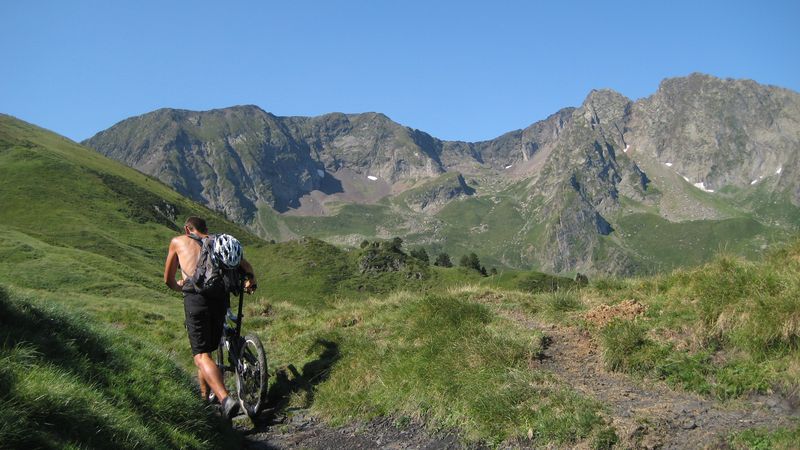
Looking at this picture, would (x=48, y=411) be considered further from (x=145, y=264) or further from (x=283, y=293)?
(x=283, y=293)

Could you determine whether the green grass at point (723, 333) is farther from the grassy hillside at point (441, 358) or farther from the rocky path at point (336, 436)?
the rocky path at point (336, 436)

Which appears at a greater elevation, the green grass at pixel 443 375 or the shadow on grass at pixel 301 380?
the green grass at pixel 443 375

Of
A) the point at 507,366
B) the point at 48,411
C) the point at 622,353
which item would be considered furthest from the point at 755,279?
the point at 48,411

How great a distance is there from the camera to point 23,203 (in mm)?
104875

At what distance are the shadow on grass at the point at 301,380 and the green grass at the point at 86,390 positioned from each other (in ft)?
7.44

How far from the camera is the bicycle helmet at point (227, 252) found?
31.3 ft

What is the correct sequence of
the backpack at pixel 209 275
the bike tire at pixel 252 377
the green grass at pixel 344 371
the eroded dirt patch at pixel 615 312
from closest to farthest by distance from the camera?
the green grass at pixel 344 371 < the backpack at pixel 209 275 < the bike tire at pixel 252 377 < the eroded dirt patch at pixel 615 312

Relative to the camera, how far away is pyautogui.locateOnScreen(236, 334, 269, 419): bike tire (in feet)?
33.9

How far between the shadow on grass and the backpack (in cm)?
300

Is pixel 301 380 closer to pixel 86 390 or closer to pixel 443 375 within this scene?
pixel 443 375

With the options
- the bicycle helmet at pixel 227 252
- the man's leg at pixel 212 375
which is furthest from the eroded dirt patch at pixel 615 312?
the man's leg at pixel 212 375

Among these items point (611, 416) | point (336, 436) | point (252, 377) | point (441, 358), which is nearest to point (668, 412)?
point (611, 416)

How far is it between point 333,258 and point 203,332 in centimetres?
11611

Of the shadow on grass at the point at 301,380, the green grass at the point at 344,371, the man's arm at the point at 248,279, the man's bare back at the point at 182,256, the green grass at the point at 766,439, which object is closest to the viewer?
the green grass at the point at 766,439
